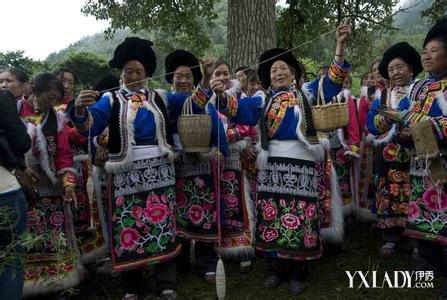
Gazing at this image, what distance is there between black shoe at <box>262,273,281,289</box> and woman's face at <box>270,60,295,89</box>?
1.75 metres

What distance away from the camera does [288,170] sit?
4.06 m

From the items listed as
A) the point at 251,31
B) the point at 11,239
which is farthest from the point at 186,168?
the point at 251,31

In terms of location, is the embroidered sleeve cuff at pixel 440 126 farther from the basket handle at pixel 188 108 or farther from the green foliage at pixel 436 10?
the green foliage at pixel 436 10

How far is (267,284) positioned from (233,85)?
2021 mm

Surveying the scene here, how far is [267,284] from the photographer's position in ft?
13.9

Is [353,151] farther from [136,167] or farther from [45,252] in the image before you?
Answer: [45,252]

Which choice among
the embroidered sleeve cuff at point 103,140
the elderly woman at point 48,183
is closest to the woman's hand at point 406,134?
the embroidered sleeve cuff at point 103,140

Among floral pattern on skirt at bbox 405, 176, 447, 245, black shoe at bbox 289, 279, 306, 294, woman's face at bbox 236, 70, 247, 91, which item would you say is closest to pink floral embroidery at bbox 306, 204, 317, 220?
black shoe at bbox 289, 279, 306, 294

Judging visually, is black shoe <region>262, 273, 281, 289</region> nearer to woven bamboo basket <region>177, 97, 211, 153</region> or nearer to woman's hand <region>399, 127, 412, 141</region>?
woven bamboo basket <region>177, 97, 211, 153</region>

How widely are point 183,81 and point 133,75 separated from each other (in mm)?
579

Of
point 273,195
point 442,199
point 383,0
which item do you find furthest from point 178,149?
point 383,0

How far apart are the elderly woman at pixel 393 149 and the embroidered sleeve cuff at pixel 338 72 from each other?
875 millimetres

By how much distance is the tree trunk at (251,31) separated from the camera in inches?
255

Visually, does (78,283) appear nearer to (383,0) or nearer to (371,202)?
(371,202)
